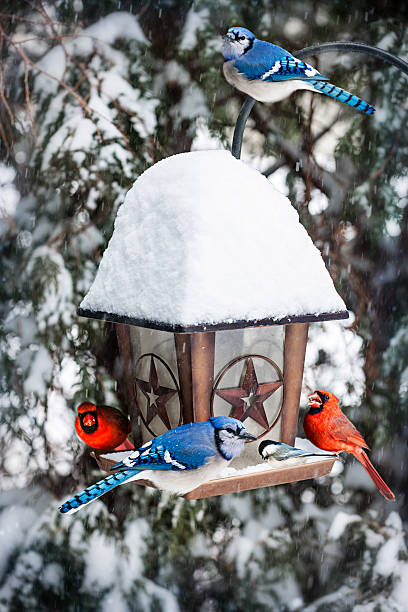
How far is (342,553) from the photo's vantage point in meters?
3.61

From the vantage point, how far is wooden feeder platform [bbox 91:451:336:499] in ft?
4.73

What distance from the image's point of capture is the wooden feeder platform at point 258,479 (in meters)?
1.44

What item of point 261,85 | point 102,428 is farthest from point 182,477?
point 261,85

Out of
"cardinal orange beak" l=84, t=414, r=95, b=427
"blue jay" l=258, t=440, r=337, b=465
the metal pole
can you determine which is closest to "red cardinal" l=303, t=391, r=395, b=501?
"blue jay" l=258, t=440, r=337, b=465

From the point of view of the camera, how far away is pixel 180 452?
1321 millimetres

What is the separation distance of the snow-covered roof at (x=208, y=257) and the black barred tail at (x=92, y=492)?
11.5 inches

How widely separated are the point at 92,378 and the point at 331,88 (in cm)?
180

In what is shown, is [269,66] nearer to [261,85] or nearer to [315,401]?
[261,85]

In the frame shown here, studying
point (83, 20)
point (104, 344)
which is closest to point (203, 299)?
point (104, 344)

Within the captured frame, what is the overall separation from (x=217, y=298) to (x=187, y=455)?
0.31 m

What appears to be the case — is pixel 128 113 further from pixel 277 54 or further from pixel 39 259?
pixel 277 54

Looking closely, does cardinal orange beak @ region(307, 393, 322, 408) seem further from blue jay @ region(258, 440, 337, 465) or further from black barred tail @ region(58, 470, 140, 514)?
black barred tail @ region(58, 470, 140, 514)

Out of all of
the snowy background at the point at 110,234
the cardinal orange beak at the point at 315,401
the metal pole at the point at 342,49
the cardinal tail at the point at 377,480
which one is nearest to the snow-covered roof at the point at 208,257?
the metal pole at the point at 342,49

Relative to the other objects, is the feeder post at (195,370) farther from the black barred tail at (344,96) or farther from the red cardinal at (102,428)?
the black barred tail at (344,96)
